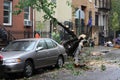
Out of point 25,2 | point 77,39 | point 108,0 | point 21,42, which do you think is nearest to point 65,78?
point 21,42

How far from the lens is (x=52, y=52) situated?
65.1 ft

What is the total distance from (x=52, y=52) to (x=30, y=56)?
2363 mm

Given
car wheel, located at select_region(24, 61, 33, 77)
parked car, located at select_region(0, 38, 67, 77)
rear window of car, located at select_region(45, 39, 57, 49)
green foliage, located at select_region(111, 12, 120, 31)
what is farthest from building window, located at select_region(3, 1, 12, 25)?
green foliage, located at select_region(111, 12, 120, 31)

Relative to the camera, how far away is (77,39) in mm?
26281

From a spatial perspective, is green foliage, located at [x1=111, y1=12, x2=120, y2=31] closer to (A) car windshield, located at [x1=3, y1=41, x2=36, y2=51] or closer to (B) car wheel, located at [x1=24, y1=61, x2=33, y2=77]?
(A) car windshield, located at [x1=3, y1=41, x2=36, y2=51]

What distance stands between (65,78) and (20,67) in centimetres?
186

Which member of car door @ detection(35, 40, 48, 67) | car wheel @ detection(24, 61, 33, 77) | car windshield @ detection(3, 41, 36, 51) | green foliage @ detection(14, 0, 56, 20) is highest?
green foliage @ detection(14, 0, 56, 20)

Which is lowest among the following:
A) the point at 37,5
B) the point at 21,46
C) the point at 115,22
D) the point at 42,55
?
the point at 42,55

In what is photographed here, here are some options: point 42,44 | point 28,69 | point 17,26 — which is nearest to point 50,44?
point 42,44

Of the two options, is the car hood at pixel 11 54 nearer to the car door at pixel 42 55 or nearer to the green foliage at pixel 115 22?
the car door at pixel 42 55

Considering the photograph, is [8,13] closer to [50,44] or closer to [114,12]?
[50,44]

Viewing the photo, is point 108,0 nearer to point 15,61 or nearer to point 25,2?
point 25,2

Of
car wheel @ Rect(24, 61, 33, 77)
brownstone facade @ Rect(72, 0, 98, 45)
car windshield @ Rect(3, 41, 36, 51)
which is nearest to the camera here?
car wheel @ Rect(24, 61, 33, 77)

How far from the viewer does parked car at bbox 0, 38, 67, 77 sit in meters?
16.7
